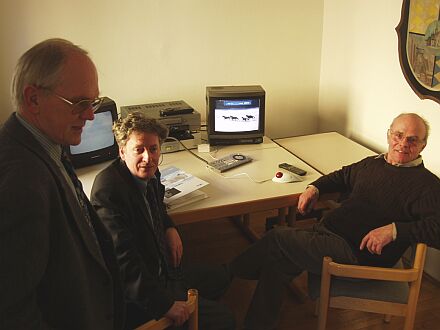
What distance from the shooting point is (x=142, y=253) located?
1.70 metres

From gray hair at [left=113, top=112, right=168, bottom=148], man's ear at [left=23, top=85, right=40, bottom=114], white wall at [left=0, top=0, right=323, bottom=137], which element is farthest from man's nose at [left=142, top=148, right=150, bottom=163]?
white wall at [left=0, top=0, right=323, bottom=137]

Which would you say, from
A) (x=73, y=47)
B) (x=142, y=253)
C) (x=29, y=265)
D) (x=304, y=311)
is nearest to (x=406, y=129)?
(x=304, y=311)

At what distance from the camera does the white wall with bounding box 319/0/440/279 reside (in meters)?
2.53

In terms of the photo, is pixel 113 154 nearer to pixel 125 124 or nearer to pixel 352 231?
pixel 125 124

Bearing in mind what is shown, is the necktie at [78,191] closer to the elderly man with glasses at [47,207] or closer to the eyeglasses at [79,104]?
the elderly man with glasses at [47,207]

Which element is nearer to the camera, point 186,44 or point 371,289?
point 371,289

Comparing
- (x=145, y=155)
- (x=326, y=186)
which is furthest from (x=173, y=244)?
(x=326, y=186)

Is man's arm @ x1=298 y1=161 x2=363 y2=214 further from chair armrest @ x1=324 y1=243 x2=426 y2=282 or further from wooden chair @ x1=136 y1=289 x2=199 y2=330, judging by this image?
wooden chair @ x1=136 y1=289 x2=199 y2=330

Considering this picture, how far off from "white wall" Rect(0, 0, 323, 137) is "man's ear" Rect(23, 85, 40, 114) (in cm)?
183

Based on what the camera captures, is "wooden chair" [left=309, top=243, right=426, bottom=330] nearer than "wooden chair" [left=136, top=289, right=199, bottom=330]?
No

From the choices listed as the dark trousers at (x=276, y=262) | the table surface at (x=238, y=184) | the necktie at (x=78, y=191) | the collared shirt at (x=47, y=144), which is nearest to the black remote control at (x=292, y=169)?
the table surface at (x=238, y=184)

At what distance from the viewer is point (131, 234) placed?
1.61 metres

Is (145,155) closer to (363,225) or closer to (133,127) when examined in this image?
(133,127)

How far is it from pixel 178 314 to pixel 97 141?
120 centimetres
